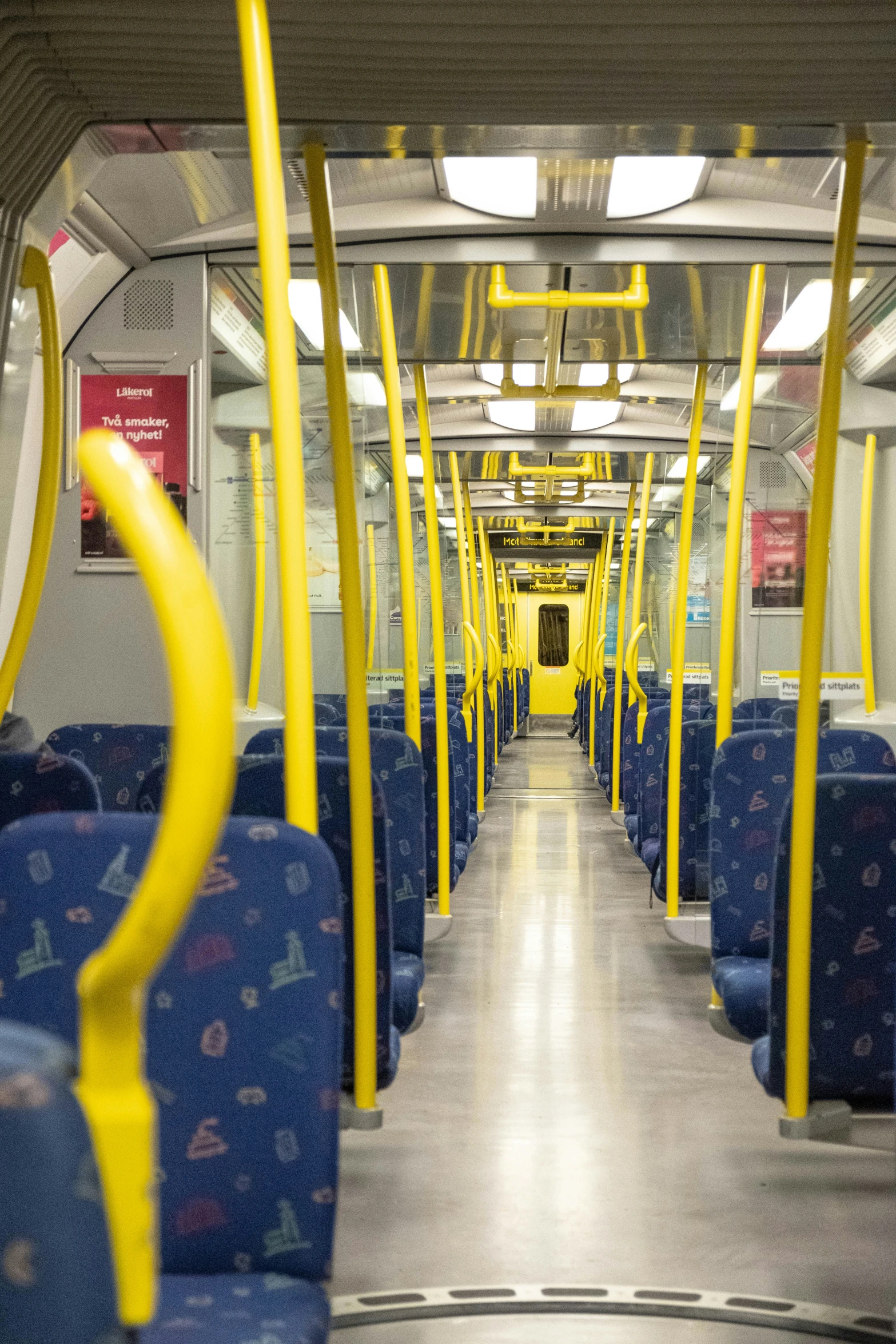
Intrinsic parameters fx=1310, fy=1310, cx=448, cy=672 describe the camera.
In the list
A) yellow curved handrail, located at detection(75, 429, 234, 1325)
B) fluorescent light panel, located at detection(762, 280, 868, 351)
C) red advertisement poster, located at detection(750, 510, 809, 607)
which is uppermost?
fluorescent light panel, located at detection(762, 280, 868, 351)

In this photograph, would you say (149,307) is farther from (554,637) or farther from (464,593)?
(554,637)

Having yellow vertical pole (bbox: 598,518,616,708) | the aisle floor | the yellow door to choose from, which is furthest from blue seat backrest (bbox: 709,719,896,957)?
the yellow door

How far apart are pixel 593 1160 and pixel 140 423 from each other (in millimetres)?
3287

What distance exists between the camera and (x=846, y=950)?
2393mm

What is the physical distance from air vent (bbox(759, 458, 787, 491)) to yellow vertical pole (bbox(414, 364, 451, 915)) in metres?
1.39

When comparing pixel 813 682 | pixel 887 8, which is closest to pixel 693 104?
pixel 887 8

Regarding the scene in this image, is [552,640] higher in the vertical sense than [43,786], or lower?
higher

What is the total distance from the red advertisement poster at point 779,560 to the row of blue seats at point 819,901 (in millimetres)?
376

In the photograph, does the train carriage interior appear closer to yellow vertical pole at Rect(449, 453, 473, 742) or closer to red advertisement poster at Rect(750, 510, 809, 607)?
red advertisement poster at Rect(750, 510, 809, 607)

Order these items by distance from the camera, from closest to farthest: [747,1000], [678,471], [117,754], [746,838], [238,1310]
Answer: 1. [238,1310]
2. [747,1000]
3. [746,838]
4. [117,754]
5. [678,471]

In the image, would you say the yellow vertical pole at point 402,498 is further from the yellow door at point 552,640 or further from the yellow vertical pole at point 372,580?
the yellow door at point 552,640

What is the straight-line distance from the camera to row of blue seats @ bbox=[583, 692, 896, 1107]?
236cm

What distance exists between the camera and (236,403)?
4980 millimetres

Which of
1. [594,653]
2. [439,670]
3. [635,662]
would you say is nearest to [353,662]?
[439,670]
